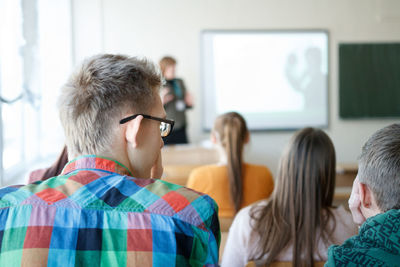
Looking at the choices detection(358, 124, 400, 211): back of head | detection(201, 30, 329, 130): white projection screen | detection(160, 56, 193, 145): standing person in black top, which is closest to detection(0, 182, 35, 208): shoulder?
detection(358, 124, 400, 211): back of head

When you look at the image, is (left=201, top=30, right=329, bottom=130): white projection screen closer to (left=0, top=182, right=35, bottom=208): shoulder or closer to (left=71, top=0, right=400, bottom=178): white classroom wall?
(left=71, top=0, right=400, bottom=178): white classroom wall

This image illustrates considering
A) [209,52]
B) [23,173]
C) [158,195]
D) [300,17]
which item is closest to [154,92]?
[158,195]

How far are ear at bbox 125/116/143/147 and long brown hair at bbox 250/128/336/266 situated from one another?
0.87 meters

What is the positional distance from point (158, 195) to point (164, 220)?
5cm

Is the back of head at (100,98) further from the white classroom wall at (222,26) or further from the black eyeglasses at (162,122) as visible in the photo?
the white classroom wall at (222,26)

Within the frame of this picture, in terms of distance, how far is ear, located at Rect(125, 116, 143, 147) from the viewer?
3.24ft

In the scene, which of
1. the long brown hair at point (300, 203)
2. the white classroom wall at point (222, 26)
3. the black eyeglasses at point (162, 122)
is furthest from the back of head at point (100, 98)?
the white classroom wall at point (222, 26)

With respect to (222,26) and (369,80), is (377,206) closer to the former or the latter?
(222,26)

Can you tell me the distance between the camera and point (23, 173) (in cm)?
361

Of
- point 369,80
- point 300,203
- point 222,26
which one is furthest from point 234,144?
point 369,80

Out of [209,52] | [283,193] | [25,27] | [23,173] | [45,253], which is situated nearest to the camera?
[45,253]

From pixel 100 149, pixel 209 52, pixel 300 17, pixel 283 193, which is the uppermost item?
pixel 300 17

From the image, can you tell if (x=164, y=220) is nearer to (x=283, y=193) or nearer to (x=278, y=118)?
(x=283, y=193)

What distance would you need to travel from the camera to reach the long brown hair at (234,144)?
2.59m
